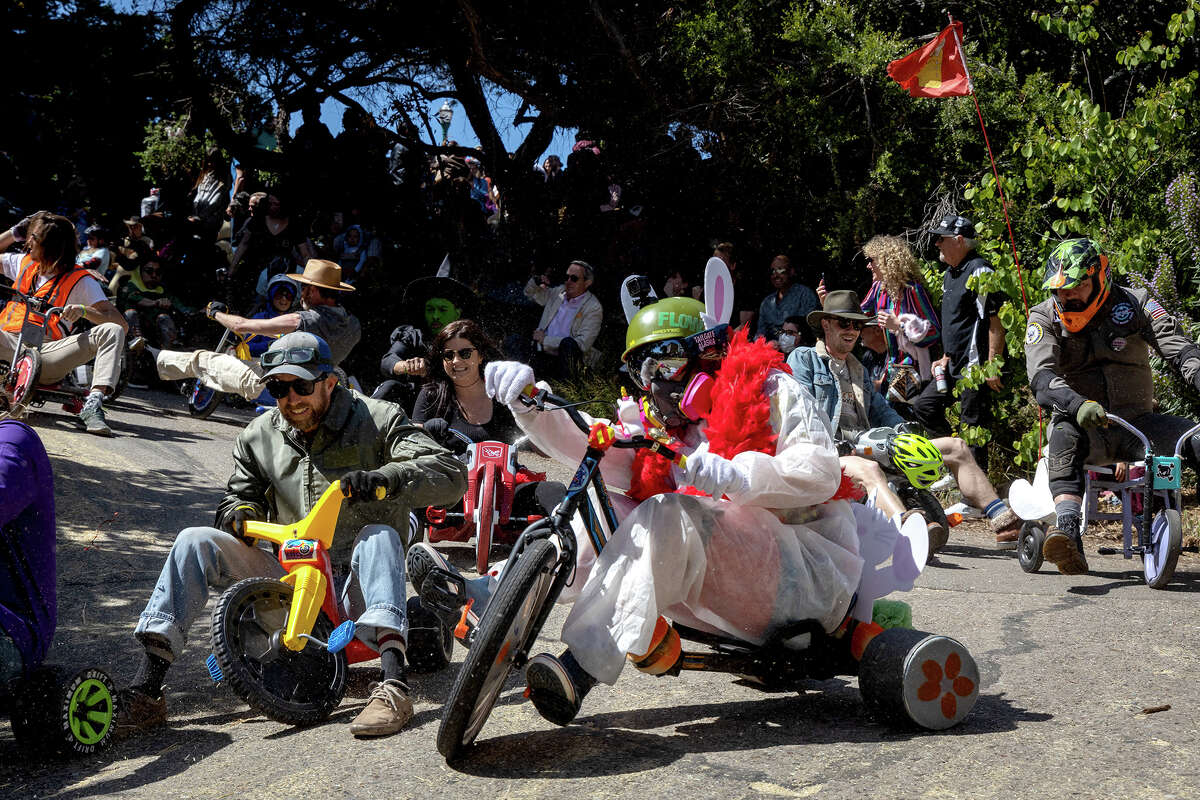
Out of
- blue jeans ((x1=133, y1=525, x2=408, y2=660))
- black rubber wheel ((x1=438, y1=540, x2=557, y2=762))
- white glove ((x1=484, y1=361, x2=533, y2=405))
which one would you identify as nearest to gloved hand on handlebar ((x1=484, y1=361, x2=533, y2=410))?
white glove ((x1=484, y1=361, x2=533, y2=405))

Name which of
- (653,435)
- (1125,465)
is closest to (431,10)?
(1125,465)

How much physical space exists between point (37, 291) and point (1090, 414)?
23.1 ft

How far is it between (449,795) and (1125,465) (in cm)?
465

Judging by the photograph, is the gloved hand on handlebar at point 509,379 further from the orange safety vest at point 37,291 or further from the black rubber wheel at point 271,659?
the orange safety vest at point 37,291

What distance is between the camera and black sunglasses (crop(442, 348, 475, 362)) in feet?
20.6

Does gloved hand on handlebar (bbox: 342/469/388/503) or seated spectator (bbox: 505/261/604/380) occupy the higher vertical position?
seated spectator (bbox: 505/261/604/380)

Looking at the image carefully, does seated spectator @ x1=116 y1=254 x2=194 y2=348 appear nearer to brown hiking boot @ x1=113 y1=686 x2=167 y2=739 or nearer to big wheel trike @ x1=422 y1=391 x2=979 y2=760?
brown hiking boot @ x1=113 y1=686 x2=167 y2=739

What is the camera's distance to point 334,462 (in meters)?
4.12

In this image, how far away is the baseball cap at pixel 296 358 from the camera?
401 cm

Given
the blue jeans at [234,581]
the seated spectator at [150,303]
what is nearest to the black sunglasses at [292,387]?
the blue jeans at [234,581]

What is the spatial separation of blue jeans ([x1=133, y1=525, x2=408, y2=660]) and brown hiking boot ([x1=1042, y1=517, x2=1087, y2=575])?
144 inches

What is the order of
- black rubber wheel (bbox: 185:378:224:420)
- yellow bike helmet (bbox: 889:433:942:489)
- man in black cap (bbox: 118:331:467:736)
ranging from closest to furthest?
man in black cap (bbox: 118:331:467:736)
yellow bike helmet (bbox: 889:433:942:489)
black rubber wheel (bbox: 185:378:224:420)

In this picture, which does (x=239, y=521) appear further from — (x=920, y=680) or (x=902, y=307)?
(x=902, y=307)

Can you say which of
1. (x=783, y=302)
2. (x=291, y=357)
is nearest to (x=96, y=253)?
(x=783, y=302)
